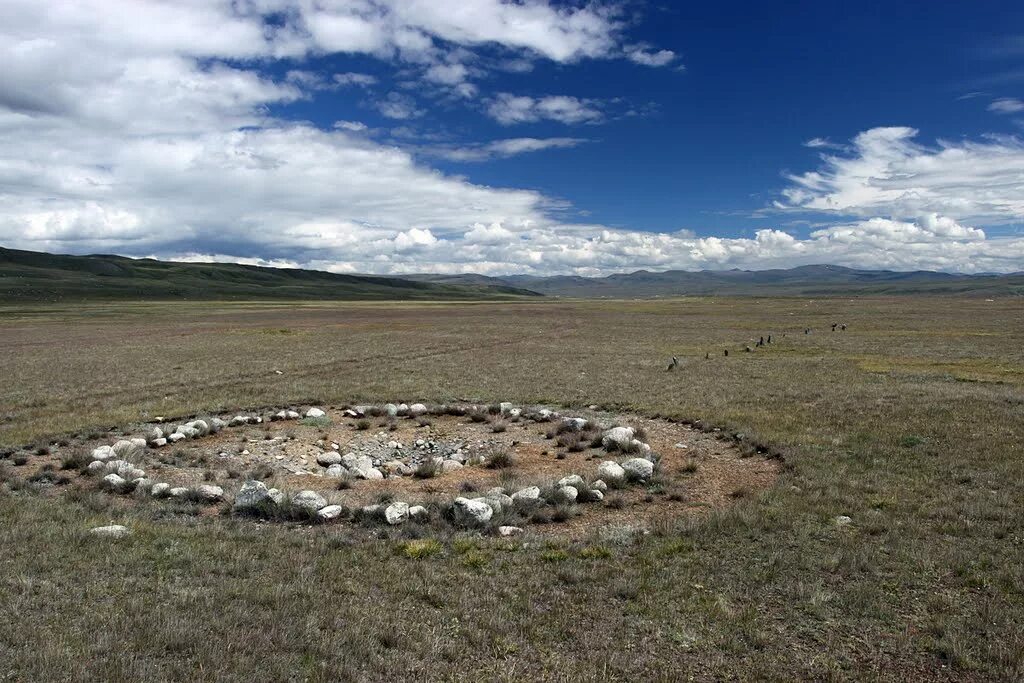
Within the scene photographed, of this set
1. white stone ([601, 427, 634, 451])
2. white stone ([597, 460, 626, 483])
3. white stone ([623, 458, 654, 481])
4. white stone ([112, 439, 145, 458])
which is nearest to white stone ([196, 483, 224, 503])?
white stone ([112, 439, 145, 458])

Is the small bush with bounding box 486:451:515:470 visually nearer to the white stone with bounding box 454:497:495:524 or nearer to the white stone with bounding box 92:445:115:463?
the white stone with bounding box 454:497:495:524

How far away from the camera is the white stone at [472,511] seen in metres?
11.1

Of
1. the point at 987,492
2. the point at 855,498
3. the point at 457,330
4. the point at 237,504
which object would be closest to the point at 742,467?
the point at 855,498

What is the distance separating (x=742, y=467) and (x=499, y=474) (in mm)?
6289

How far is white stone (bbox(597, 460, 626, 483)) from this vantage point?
1377 cm

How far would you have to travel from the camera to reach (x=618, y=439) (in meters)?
17.1

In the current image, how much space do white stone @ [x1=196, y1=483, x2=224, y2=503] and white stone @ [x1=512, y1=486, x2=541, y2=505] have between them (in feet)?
20.7

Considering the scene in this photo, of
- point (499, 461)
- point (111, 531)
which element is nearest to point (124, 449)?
point (111, 531)

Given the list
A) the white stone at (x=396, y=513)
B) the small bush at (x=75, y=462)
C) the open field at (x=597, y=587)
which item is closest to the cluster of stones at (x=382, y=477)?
the white stone at (x=396, y=513)

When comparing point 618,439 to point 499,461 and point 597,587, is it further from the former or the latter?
point 597,587

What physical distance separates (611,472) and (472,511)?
13.6 feet

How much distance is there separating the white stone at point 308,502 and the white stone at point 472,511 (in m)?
2.76

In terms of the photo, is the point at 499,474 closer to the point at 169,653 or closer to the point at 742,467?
the point at 742,467

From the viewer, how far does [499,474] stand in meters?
14.9
